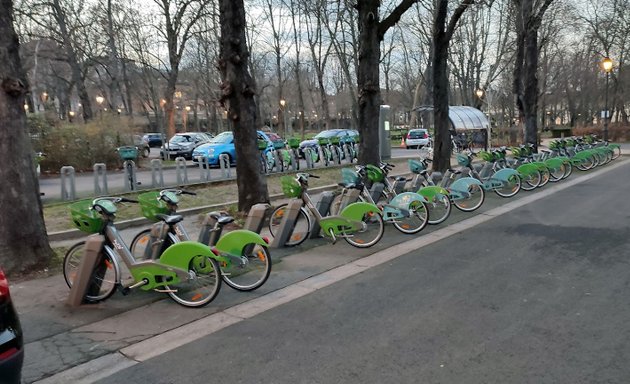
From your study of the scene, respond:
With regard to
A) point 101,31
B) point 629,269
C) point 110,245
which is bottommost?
point 629,269

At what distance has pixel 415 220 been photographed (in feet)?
26.4

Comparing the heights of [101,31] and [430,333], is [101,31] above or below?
above

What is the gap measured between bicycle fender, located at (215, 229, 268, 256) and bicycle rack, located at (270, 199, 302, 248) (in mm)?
1802

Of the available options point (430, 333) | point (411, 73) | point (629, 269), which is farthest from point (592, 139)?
point (411, 73)

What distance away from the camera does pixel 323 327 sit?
4.29 m

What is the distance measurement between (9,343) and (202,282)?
8.91 feet

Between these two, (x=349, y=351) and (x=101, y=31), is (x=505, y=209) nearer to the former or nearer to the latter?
(x=349, y=351)

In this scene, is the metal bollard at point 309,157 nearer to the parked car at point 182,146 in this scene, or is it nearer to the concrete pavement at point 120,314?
the parked car at point 182,146

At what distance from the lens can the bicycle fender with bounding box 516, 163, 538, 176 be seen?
1191cm

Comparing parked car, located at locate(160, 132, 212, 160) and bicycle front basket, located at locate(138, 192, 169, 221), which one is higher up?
parked car, located at locate(160, 132, 212, 160)

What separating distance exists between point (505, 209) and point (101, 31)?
27850 millimetres

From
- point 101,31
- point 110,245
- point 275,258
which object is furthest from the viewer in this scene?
point 101,31

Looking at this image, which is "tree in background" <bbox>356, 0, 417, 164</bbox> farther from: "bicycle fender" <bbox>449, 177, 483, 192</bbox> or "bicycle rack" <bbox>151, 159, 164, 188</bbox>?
"bicycle rack" <bbox>151, 159, 164, 188</bbox>

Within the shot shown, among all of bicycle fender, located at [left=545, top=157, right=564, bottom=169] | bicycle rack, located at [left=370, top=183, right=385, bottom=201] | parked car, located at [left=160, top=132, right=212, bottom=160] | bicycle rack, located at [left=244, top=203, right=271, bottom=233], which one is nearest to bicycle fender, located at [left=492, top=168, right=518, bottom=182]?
bicycle fender, located at [left=545, top=157, right=564, bottom=169]
